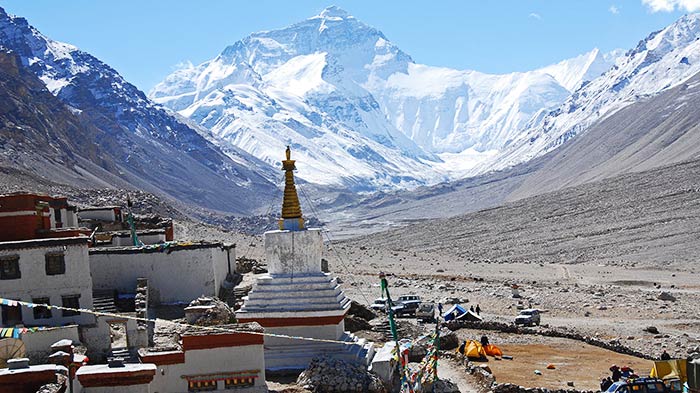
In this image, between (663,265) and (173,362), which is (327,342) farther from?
(663,265)

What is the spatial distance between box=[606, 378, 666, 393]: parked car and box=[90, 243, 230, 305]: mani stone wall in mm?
13503

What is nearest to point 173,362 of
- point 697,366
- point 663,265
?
point 697,366

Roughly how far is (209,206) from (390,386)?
174 metres

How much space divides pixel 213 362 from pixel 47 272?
683cm

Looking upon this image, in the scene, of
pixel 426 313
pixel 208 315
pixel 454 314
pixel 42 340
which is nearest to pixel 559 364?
pixel 454 314

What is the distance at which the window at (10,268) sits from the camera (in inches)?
866

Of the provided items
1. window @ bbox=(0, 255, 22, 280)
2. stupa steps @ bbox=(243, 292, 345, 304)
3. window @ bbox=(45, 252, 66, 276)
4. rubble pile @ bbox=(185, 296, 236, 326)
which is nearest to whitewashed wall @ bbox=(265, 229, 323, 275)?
stupa steps @ bbox=(243, 292, 345, 304)

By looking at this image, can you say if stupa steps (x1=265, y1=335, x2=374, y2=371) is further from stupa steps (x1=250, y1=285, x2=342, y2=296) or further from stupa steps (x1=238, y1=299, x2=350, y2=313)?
stupa steps (x1=250, y1=285, x2=342, y2=296)

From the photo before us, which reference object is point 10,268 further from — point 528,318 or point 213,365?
point 528,318

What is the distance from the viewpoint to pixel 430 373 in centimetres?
2081

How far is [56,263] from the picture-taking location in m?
22.4

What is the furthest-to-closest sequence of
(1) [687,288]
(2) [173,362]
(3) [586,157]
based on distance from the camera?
(3) [586,157], (1) [687,288], (2) [173,362]

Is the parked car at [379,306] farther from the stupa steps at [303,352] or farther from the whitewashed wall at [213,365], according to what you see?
the whitewashed wall at [213,365]

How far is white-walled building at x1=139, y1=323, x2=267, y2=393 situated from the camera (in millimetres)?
17297
